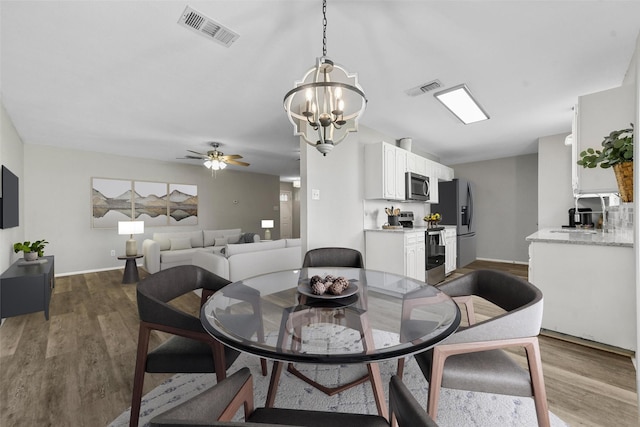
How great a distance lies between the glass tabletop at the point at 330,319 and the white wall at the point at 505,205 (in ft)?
18.7

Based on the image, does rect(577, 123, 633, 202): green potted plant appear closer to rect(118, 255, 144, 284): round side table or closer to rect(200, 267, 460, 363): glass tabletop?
rect(200, 267, 460, 363): glass tabletop

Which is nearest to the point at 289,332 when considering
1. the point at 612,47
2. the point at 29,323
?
the point at 612,47

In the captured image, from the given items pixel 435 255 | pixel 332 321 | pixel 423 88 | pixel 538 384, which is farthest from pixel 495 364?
pixel 435 255

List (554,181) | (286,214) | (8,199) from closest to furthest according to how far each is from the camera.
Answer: (8,199) → (554,181) → (286,214)

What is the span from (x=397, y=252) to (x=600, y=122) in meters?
2.35

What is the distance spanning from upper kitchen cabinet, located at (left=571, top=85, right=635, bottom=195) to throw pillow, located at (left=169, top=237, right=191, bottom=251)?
632 cm

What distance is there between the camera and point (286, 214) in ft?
36.4

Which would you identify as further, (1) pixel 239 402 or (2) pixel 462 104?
(2) pixel 462 104

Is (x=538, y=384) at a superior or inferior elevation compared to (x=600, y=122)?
inferior

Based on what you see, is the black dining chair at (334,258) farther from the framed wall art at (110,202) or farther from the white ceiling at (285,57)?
the framed wall art at (110,202)

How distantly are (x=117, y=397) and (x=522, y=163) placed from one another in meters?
7.61

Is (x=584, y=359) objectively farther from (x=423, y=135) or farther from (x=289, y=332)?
(x=423, y=135)

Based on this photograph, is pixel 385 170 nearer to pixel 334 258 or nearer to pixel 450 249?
pixel 334 258

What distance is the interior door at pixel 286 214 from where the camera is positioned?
10.9 meters
